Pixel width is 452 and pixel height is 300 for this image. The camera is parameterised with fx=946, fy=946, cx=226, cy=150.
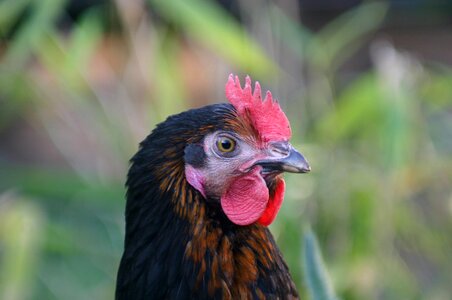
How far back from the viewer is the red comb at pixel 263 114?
1318mm

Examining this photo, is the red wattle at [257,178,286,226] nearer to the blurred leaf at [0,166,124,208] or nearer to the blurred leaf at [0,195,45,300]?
the blurred leaf at [0,195,45,300]

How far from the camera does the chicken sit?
1.29 metres

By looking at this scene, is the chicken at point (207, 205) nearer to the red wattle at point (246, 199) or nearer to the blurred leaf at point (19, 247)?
the red wattle at point (246, 199)

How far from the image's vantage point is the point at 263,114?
4.38 feet

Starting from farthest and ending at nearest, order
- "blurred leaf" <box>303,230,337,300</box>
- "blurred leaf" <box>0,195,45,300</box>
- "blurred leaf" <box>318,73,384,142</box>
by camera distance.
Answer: "blurred leaf" <box>318,73,384,142</box>
"blurred leaf" <box>0,195,45,300</box>
"blurred leaf" <box>303,230,337,300</box>

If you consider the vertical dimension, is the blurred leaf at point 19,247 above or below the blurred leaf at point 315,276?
above

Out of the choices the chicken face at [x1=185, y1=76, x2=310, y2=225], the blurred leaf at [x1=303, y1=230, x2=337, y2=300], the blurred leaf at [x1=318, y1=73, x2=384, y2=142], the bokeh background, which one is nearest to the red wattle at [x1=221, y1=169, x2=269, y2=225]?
the chicken face at [x1=185, y1=76, x2=310, y2=225]

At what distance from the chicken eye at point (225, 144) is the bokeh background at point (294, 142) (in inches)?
29.8

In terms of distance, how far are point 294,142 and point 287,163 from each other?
3.37 ft

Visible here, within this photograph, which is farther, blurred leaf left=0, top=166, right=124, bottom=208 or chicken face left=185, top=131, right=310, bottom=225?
blurred leaf left=0, top=166, right=124, bottom=208

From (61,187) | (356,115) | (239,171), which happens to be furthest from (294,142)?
(239,171)

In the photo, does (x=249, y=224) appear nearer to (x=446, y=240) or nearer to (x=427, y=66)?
(x=446, y=240)

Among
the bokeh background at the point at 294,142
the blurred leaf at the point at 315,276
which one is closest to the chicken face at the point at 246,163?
the blurred leaf at the point at 315,276

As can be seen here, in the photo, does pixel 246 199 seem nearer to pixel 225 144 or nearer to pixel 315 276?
pixel 225 144
